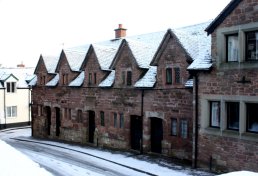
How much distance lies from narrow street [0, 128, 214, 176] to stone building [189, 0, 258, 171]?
1450mm

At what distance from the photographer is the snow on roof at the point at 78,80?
95.5ft

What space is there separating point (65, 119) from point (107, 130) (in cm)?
668

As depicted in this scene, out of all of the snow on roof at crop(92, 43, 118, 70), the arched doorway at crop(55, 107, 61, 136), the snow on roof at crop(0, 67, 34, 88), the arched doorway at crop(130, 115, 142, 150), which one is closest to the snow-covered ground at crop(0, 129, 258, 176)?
the arched doorway at crop(130, 115, 142, 150)

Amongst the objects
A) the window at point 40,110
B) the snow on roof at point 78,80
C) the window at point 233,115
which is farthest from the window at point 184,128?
the window at point 40,110

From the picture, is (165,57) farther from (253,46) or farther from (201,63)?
(253,46)

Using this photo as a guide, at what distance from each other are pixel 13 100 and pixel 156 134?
28.5 meters

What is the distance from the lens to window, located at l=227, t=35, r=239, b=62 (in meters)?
16.1

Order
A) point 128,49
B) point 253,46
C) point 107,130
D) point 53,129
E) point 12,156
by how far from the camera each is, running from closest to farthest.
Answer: point 12,156
point 253,46
point 128,49
point 107,130
point 53,129

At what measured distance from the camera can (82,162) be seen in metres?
21.0

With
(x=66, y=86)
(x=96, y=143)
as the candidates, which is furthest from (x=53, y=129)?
(x=96, y=143)

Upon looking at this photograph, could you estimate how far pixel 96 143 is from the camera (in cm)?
2727

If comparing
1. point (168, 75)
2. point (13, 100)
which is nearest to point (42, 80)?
point (13, 100)

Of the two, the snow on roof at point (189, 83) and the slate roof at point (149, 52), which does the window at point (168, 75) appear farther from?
the snow on roof at point (189, 83)

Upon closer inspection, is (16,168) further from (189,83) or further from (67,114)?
(67,114)
